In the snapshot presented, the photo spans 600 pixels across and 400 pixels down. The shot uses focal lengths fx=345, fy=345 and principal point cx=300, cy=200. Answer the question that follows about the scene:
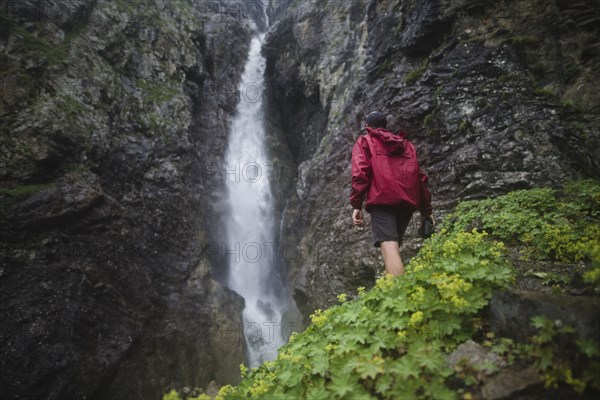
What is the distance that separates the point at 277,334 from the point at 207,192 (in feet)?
26.1

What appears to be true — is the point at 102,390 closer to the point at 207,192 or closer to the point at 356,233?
the point at 356,233

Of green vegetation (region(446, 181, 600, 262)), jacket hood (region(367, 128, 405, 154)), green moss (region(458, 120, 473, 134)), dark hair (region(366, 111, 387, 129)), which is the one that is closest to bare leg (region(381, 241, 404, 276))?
jacket hood (region(367, 128, 405, 154))

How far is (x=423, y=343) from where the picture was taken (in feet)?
8.57

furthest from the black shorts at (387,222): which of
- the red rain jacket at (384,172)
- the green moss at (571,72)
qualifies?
the green moss at (571,72)

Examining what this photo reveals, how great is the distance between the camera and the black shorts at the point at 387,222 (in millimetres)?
4219

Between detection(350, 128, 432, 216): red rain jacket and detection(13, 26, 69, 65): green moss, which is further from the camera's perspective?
detection(13, 26, 69, 65): green moss

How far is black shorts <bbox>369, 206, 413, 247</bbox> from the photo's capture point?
4219 millimetres

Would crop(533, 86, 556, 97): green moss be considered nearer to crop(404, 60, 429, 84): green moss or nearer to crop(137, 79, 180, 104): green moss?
crop(404, 60, 429, 84): green moss

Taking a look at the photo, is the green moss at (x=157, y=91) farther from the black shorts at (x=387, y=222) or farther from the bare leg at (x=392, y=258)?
the bare leg at (x=392, y=258)

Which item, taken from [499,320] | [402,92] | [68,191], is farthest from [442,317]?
[68,191]

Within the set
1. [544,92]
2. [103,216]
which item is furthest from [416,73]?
[103,216]

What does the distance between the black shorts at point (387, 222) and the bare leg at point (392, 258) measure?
0.06 m

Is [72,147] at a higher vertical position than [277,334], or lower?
higher

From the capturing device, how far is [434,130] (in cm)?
873
